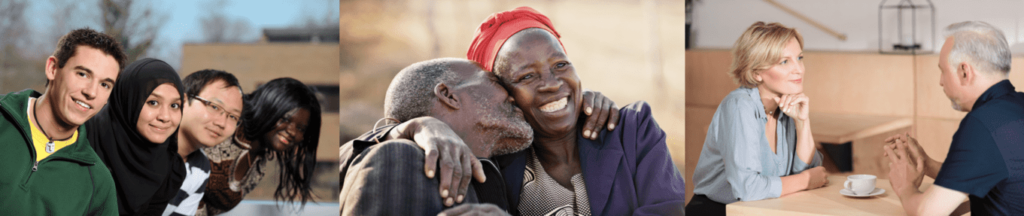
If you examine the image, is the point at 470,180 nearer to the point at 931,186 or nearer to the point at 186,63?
the point at 186,63

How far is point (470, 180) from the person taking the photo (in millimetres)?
2215

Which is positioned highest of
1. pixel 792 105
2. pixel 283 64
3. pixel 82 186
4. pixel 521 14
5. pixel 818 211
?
pixel 521 14

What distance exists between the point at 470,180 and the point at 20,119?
62.0 inches

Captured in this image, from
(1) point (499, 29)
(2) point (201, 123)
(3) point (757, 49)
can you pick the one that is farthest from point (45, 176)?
(3) point (757, 49)

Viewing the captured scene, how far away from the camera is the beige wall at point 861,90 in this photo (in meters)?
2.43

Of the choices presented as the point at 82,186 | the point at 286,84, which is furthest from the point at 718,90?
the point at 82,186

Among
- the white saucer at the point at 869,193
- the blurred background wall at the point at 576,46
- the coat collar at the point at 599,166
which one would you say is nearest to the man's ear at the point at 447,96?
the blurred background wall at the point at 576,46

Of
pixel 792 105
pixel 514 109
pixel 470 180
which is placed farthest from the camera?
pixel 792 105

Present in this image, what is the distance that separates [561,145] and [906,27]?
1399mm

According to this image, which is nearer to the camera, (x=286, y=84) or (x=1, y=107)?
(x=1, y=107)

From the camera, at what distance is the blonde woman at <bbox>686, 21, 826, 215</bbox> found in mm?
2600

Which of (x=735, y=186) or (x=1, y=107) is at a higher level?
(x=1, y=107)

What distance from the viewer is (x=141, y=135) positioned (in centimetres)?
237

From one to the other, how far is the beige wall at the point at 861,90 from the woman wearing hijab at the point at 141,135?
2.01 meters
